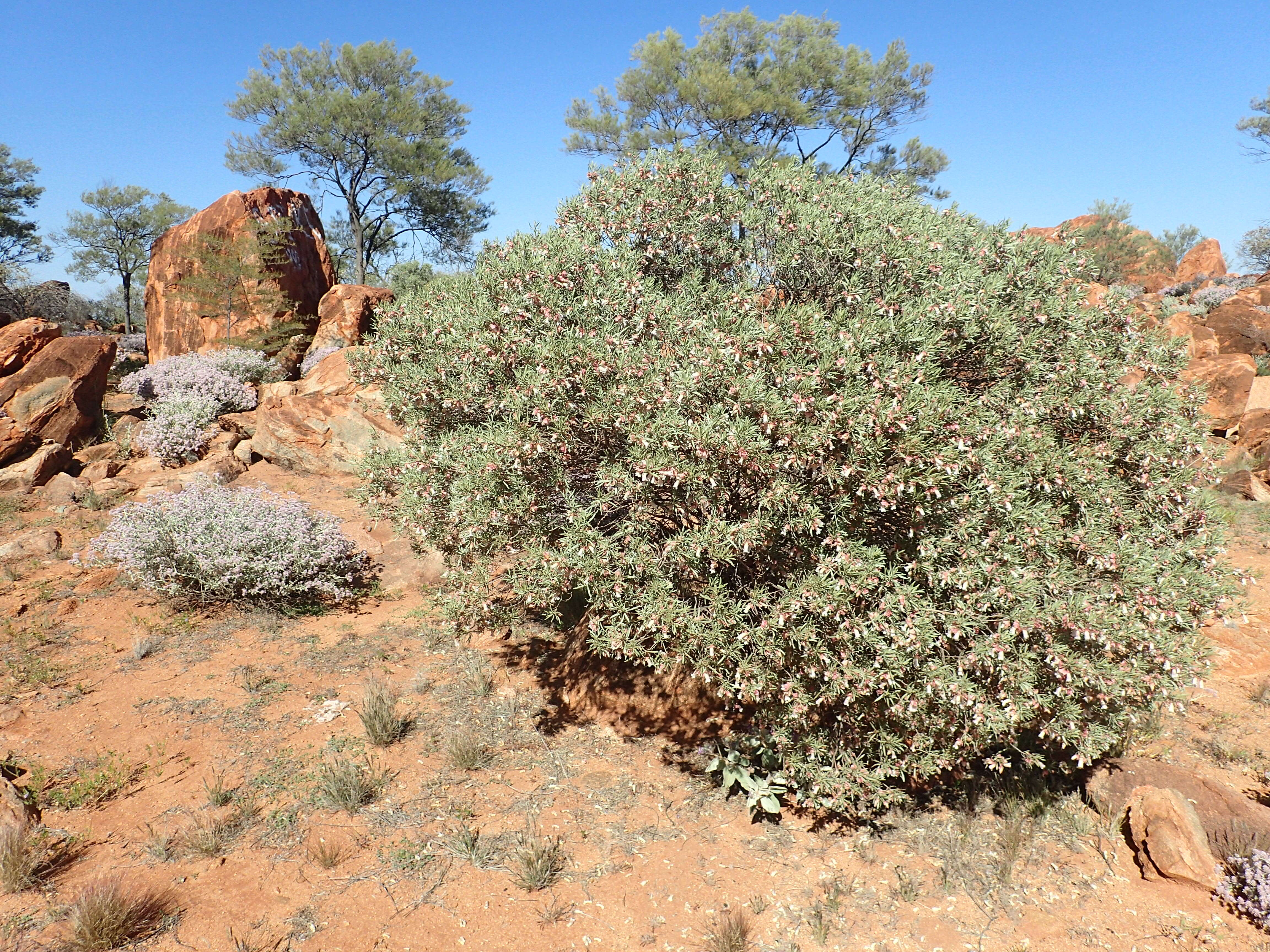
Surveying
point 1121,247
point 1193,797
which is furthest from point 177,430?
point 1121,247

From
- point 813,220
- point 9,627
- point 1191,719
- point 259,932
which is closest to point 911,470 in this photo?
point 813,220

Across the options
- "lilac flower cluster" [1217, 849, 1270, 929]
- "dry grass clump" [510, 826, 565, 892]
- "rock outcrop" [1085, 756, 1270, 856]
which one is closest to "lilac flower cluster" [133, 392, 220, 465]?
"dry grass clump" [510, 826, 565, 892]

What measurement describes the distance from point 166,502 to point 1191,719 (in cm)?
1372

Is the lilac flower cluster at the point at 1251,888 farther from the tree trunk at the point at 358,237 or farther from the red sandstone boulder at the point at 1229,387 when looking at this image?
the tree trunk at the point at 358,237

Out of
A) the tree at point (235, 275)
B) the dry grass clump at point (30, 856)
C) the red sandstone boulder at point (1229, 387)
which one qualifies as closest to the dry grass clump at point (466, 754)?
the dry grass clump at point (30, 856)

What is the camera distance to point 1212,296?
2798cm

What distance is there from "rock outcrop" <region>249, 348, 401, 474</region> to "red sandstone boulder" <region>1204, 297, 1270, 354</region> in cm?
2290

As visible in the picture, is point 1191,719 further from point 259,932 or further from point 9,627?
point 9,627

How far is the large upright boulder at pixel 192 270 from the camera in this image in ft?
72.9

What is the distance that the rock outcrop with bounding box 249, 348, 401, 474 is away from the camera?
15.1 meters

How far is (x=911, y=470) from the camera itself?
4512mm

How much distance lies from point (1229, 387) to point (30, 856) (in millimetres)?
22135

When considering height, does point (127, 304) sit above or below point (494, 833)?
above

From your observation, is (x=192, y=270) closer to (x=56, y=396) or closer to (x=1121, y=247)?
(x=56, y=396)
